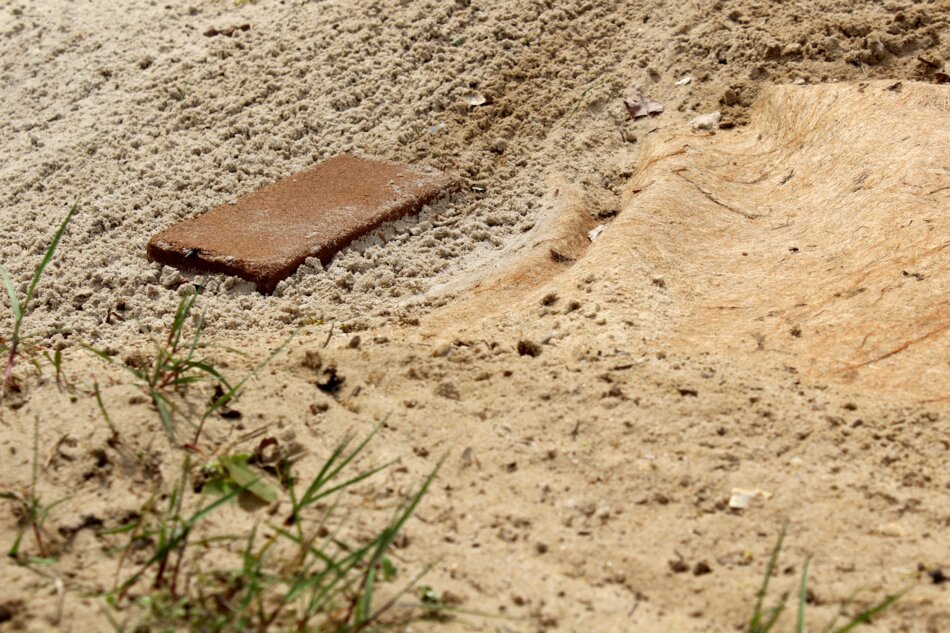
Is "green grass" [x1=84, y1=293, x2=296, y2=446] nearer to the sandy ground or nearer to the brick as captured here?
the sandy ground

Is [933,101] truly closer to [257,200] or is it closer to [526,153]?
[526,153]

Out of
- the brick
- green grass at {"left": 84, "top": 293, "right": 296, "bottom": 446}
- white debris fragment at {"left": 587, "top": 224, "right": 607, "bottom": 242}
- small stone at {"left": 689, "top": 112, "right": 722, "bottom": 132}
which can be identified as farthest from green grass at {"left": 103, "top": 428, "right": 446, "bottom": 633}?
small stone at {"left": 689, "top": 112, "right": 722, "bottom": 132}

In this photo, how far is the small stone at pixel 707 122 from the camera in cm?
394

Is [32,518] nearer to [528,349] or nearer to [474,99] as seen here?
[528,349]

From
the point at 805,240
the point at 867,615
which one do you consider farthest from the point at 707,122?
the point at 867,615

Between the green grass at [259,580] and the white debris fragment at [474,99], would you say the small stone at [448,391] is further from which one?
the white debris fragment at [474,99]

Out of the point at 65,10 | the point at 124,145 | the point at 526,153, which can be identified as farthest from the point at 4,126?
the point at 526,153

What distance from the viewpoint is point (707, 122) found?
395cm

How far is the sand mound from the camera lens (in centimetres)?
261

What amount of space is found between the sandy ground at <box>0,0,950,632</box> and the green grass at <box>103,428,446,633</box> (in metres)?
0.07

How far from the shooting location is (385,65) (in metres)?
4.41

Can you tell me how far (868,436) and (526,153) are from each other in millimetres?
1952

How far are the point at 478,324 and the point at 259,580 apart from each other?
1.26m

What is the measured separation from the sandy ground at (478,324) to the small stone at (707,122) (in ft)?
0.12
